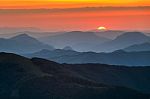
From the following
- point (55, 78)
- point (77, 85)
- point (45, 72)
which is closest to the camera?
point (77, 85)

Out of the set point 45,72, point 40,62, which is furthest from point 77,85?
point 40,62

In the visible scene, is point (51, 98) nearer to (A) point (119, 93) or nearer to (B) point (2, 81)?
(A) point (119, 93)

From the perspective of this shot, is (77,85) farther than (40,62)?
No

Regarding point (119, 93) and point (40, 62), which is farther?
point (40, 62)

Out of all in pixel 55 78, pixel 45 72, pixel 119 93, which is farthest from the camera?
pixel 45 72

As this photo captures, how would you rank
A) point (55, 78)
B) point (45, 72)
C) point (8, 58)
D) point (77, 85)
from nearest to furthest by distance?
point (77, 85) → point (55, 78) → point (45, 72) → point (8, 58)

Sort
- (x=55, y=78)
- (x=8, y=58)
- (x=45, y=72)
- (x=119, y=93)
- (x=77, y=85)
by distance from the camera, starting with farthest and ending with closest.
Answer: (x=8, y=58), (x=45, y=72), (x=55, y=78), (x=77, y=85), (x=119, y=93)

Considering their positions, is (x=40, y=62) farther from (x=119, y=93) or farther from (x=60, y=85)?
(x=119, y=93)

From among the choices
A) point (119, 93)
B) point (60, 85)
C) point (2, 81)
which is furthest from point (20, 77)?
point (119, 93)

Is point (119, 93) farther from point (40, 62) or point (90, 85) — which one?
point (40, 62)
